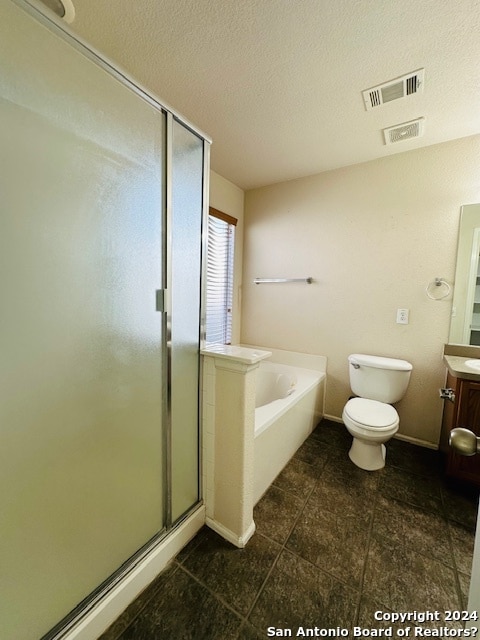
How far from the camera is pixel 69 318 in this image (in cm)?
80

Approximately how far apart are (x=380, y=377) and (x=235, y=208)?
7.45 ft

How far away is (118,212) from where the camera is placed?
0.91 m

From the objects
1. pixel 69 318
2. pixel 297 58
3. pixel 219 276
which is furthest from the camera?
pixel 219 276

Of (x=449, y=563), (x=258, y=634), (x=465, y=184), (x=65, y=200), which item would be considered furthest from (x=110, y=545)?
(x=465, y=184)

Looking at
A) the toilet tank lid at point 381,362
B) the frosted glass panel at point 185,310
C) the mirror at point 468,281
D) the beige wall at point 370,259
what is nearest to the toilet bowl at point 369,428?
the toilet tank lid at point 381,362

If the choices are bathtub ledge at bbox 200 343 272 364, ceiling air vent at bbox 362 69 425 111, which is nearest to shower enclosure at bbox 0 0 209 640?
bathtub ledge at bbox 200 343 272 364

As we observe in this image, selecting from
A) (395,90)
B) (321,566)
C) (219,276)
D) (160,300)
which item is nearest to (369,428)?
(321,566)

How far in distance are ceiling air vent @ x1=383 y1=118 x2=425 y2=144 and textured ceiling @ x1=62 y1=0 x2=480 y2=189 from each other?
46 mm

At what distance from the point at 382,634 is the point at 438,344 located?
183 centimetres

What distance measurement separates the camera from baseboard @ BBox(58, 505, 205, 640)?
873 millimetres

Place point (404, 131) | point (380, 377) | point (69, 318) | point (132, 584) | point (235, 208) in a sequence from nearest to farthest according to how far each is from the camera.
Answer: point (69, 318), point (132, 584), point (404, 131), point (380, 377), point (235, 208)

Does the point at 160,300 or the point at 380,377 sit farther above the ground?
the point at 160,300

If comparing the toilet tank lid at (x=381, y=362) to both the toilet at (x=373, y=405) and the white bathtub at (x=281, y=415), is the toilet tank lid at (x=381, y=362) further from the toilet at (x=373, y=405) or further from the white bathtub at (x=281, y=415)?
the white bathtub at (x=281, y=415)

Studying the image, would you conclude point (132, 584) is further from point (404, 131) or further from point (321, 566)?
point (404, 131)
